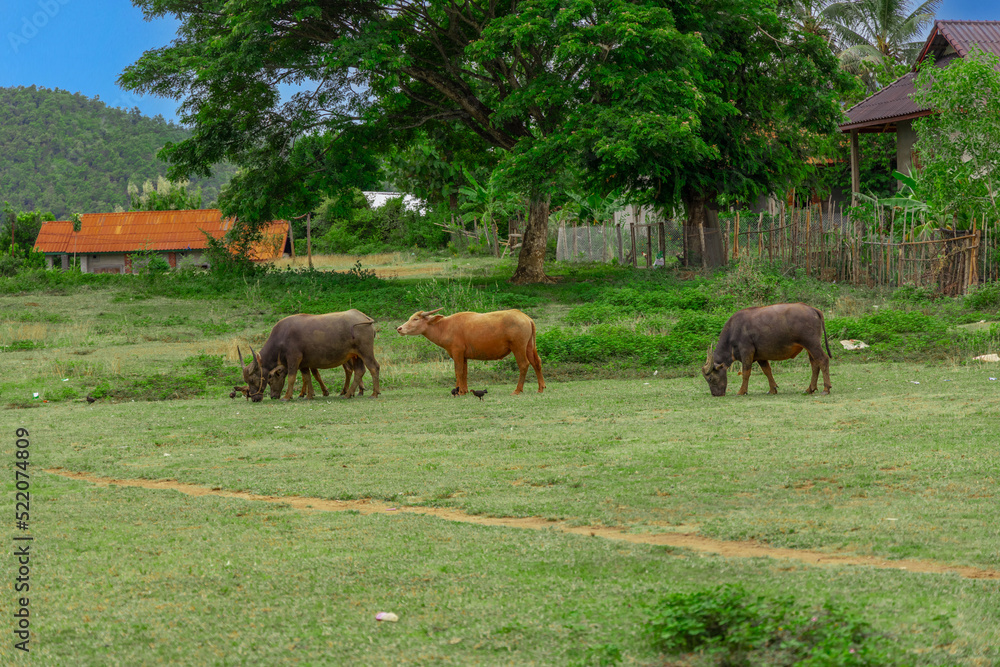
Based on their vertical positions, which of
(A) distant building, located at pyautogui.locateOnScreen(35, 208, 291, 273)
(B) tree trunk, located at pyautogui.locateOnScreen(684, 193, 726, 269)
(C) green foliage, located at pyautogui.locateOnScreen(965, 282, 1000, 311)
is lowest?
(C) green foliage, located at pyautogui.locateOnScreen(965, 282, 1000, 311)

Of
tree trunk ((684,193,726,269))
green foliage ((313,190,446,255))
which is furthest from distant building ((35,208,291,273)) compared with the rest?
tree trunk ((684,193,726,269))

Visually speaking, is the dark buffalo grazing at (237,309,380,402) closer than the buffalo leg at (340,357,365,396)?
Yes

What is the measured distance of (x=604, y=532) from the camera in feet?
24.0

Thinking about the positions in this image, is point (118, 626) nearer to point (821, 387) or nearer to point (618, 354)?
point (821, 387)

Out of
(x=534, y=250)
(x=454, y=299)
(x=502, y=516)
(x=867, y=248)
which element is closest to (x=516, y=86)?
(x=534, y=250)

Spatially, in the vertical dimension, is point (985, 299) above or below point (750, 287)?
below

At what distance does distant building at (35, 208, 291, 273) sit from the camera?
→ 188ft

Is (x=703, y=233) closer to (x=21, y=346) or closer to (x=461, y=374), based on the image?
(x=461, y=374)

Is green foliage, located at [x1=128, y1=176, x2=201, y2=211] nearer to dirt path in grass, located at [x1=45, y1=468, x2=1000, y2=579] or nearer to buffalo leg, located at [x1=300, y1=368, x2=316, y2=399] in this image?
buffalo leg, located at [x1=300, y1=368, x2=316, y2=399]

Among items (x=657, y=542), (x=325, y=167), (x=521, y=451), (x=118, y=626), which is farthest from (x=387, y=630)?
(x=325, y=167)

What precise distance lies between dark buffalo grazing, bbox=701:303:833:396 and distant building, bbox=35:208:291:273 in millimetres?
45894

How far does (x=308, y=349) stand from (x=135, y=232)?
157ft

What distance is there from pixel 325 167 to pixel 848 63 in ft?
86.9

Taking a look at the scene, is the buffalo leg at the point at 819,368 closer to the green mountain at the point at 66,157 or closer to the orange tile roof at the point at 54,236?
the orange tile roof at the point at 54,236
